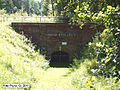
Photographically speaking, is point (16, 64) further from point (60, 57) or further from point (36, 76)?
point (60, 57)

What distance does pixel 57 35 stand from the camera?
15656 millimetres

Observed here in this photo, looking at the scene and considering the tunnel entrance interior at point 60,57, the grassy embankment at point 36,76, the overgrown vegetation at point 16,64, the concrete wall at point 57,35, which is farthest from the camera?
the tunnel entrance interior at point 60,57

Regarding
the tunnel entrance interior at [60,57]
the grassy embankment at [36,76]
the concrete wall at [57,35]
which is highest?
the concrete wall at [57,35]

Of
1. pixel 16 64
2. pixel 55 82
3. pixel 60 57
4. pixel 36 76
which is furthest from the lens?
pixel 60 57

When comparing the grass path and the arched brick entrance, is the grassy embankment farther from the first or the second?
the arched brick entrance

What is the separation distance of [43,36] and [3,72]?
348 inches


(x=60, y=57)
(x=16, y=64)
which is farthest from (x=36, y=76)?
(x=60, y=57)

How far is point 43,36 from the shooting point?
1563cm

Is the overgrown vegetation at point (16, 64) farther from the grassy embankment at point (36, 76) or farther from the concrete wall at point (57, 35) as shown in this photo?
the concrete wall at point (57, 35)

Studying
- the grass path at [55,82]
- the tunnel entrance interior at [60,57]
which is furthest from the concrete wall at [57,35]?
the grass path at [55,82]

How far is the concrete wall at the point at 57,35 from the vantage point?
15445 mm

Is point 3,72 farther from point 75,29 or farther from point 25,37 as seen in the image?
point 75,29

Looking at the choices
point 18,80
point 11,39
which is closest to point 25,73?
point 18,80

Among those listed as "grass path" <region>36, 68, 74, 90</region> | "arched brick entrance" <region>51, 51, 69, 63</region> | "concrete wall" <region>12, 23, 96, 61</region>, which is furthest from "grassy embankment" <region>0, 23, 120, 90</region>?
"arched brick entrance" <region>51, 51, 69, 63</region>
